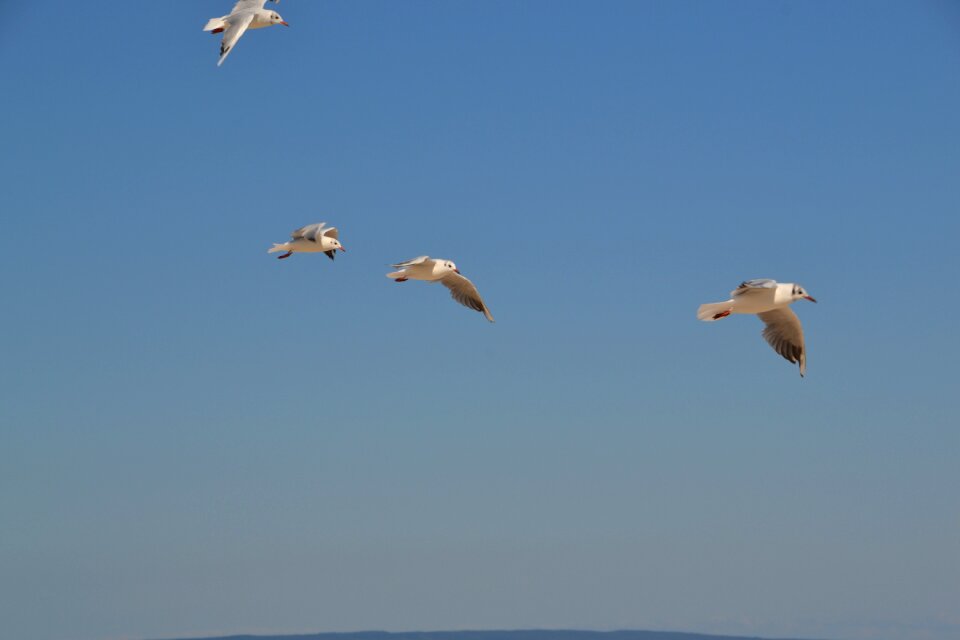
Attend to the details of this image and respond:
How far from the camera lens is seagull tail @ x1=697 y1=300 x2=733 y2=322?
19.0 metres

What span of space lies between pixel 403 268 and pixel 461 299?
2.43 meters

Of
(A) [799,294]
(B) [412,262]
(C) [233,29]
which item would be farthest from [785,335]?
(C) [233,29]

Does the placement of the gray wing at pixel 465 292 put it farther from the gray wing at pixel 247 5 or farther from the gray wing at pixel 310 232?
the gray wing at pixel 247 5

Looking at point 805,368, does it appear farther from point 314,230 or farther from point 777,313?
point 314,230

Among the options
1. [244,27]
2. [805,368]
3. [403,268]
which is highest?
[244,27]

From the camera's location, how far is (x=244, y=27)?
781 inches

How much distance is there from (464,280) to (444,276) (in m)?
0.46

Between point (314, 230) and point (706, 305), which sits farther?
point (314, 230)

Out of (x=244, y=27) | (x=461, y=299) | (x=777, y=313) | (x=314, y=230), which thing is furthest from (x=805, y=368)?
(x=244, y=27)

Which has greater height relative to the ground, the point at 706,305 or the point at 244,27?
the point at 244,27

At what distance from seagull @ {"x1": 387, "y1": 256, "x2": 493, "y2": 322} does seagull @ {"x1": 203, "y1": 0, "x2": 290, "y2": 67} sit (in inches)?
163

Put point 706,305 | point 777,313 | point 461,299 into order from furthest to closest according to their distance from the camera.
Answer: point 461,299, point 777,313, point 706,305

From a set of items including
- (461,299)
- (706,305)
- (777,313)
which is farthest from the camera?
(461,299)

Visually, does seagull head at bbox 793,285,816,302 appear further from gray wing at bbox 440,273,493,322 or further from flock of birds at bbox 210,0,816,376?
gray wing at bbox 440,273,493,322
